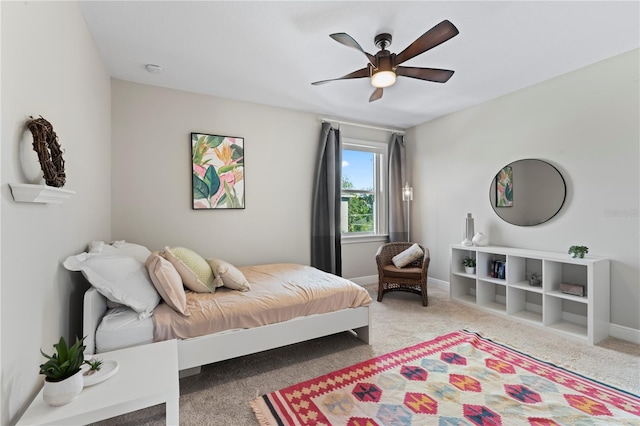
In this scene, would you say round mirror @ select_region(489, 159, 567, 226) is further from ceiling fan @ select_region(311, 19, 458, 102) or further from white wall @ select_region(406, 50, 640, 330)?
ceiling fan @ select_region(311, 19, 458, 102)

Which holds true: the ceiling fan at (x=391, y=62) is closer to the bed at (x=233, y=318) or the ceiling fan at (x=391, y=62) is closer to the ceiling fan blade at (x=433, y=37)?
the ceiling fan blade at (x=433, y=37)

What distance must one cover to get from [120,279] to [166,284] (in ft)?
0.85

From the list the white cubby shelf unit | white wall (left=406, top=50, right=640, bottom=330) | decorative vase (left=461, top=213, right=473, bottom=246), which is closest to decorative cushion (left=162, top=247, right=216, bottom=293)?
the white cubby shelf unit

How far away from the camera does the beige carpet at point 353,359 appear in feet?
5.94

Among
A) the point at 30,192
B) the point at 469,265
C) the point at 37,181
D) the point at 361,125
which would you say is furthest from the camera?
the point at 361,125

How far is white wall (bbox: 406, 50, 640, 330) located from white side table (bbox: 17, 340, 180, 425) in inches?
146

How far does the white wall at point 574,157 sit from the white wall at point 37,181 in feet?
13.8

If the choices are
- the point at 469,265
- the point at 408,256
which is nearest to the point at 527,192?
the point at 469,265

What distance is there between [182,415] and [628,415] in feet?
8.41

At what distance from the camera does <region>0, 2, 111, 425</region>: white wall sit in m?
1.10

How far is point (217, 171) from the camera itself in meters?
3.58

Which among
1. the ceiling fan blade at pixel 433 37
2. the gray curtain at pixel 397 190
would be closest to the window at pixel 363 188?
the gray curtain at pixel 397 190

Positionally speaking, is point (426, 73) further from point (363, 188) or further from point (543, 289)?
point (363, 188)

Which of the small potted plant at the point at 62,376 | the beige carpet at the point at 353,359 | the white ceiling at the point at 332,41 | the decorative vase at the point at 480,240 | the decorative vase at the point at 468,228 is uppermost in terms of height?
the white ceiling at the point at 332,41
